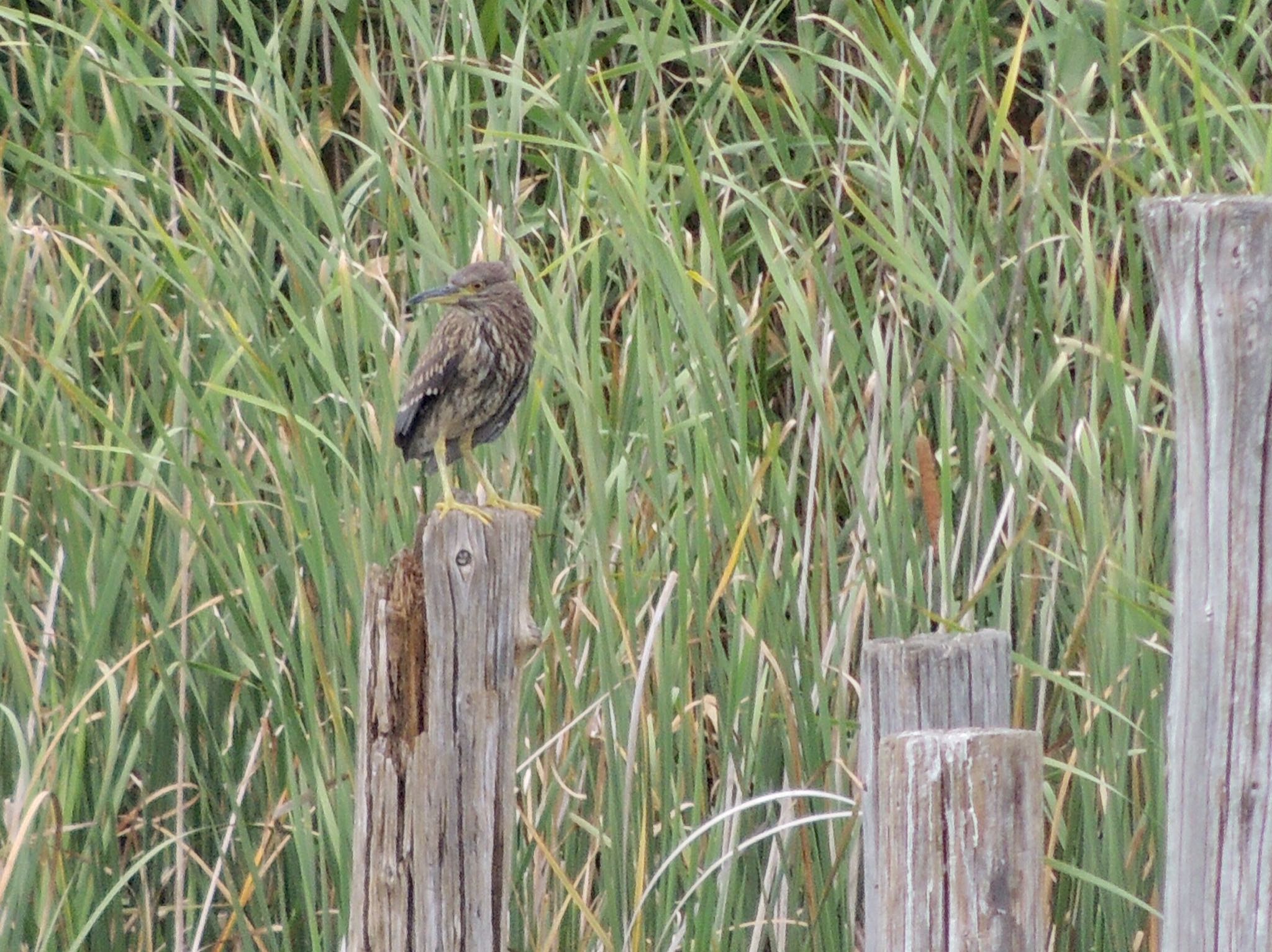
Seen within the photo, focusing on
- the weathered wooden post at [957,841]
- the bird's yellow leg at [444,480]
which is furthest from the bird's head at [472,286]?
the weathered wooden post at [957,841]

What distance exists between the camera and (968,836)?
4.34 feet

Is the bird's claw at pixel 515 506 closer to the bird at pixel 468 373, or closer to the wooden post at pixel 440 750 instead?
the bird at pixel 468 373

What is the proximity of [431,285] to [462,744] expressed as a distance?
3.44ft

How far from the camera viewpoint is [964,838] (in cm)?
132

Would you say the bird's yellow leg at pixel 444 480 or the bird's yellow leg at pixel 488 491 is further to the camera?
the bird's yellow leg at pixel 488 491

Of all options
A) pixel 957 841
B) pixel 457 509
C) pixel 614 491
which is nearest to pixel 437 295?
pixel 614 491

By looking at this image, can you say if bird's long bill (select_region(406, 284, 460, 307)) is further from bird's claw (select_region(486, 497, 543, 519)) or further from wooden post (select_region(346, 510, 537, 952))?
wooden post (select_region(346, 510, 537, 952))

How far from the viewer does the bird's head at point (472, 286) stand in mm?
2484

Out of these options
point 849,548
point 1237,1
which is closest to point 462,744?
point 849,548

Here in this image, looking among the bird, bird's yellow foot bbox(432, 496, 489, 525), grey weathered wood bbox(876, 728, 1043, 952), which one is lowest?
grey weathered wood bbox(876, 728, 1043, 952)

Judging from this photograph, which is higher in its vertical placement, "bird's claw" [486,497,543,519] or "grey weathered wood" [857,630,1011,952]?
"bird's claw" [486,497,543,519]

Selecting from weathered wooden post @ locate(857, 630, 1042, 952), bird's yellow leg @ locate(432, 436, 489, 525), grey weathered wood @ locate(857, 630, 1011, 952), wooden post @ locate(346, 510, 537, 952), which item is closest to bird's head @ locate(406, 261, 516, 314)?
bird's yellow leg @ locate(432, 436, 489, 525)

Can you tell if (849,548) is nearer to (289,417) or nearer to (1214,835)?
(289,417)

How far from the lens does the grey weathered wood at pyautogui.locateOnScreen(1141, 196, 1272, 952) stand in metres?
1.25
